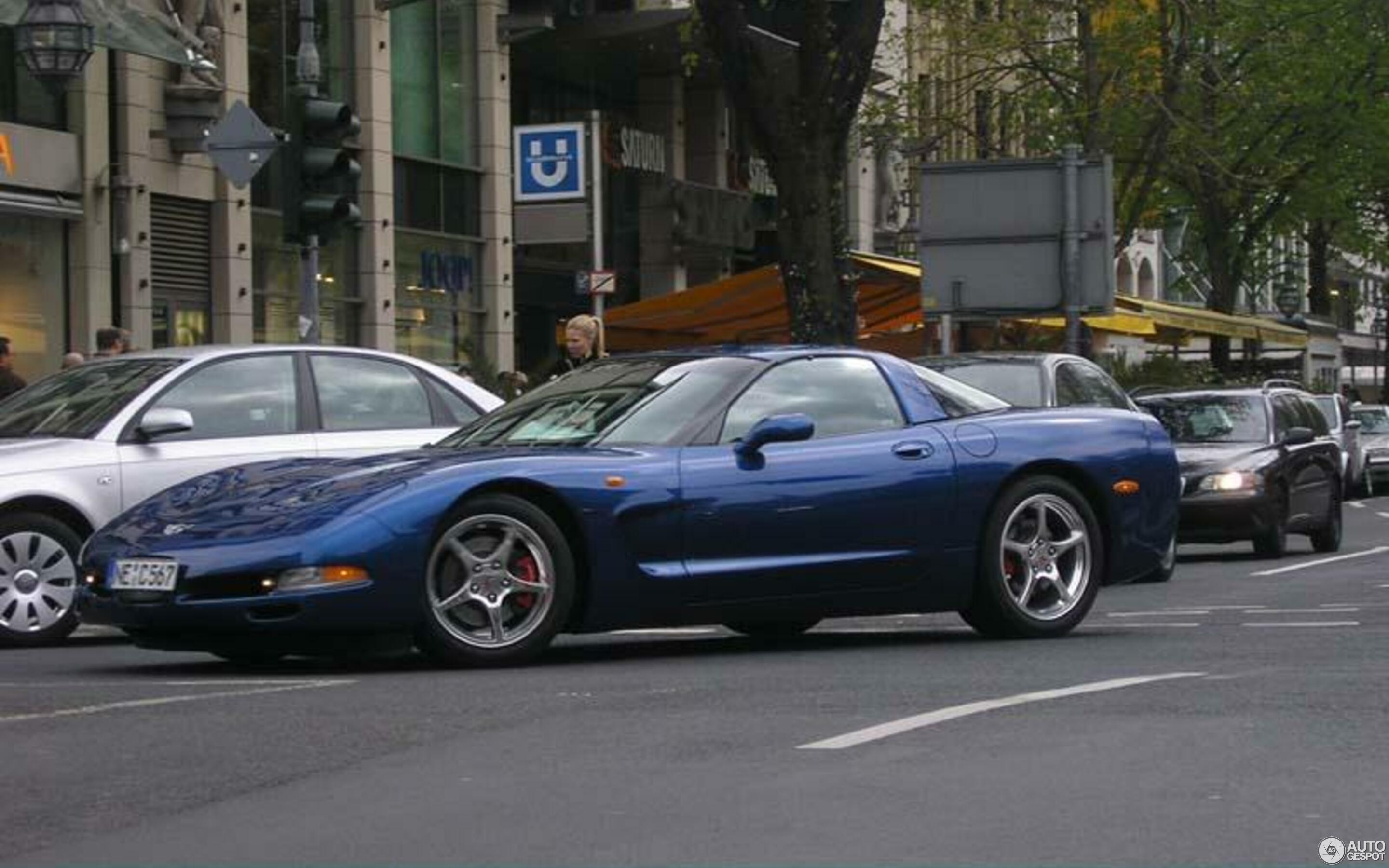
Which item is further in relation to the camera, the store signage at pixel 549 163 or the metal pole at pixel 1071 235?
the metal pole at pixel 1071 235

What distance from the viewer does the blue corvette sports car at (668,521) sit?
34.4 feet

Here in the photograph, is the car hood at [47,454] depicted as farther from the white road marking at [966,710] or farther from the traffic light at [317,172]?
the white road marking at [966,710]

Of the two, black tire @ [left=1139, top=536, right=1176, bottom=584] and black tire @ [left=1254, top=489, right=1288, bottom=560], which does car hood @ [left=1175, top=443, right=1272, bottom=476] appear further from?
black tire @ [left=1139, top=536, right=1176, bottom=584]

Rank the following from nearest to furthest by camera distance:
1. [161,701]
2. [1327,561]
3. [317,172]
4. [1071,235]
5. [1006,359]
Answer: [161,701], [317,172], [1006,359], [1327,561], [1071,235]

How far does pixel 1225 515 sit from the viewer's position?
22688mm

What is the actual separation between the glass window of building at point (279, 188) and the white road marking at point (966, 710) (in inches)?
851

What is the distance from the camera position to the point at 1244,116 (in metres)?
44.6

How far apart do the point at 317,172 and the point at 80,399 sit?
379 cm

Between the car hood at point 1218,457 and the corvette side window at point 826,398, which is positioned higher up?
the corvette side window at point 826,398

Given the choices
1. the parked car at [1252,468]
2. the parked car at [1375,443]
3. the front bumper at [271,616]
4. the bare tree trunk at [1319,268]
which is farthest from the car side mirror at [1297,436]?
the bare tree trunk at [1319,268]

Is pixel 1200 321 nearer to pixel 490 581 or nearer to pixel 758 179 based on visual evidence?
pixel 758 179


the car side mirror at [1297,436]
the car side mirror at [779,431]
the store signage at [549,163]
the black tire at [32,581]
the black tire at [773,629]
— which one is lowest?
the black tire at [773,629]

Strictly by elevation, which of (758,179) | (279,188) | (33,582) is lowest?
(33,582)

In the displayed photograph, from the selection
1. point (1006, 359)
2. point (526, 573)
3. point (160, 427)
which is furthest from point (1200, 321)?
point (526, 573)
